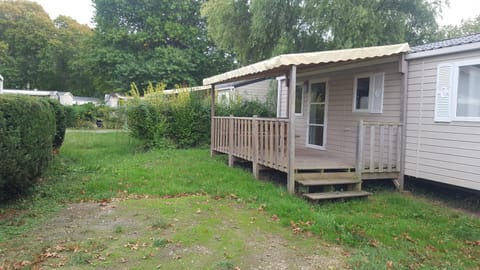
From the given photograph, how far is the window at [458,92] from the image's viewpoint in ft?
17.0

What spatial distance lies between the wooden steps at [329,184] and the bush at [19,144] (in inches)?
167

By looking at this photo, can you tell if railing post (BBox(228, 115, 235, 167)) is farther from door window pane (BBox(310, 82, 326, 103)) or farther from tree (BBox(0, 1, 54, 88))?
tree (BBox(0, 1, 54, 88))

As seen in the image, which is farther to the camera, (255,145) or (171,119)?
(171,119)

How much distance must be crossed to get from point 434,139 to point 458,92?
893 millimetres

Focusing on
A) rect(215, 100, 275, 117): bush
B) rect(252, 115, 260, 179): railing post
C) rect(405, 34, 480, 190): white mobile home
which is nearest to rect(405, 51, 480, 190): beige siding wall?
rect(405, 34, 480, 190): white mobile home

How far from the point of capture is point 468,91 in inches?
208

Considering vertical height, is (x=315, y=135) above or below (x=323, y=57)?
below

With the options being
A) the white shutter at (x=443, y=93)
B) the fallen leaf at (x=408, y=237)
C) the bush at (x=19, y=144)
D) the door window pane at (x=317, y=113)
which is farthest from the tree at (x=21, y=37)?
the fallen leaf at (x=408, y=237)

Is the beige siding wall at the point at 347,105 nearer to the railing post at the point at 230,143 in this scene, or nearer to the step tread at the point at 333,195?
the step tread at the point at 333,195

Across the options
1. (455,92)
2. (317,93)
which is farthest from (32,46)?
(455,92)

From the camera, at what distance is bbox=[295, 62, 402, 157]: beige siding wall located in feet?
21.5

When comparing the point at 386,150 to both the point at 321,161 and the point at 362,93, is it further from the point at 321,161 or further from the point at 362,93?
the point at 362,93

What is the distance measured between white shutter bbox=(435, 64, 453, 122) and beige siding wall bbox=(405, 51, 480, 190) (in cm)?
9

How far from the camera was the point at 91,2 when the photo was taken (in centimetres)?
2658
